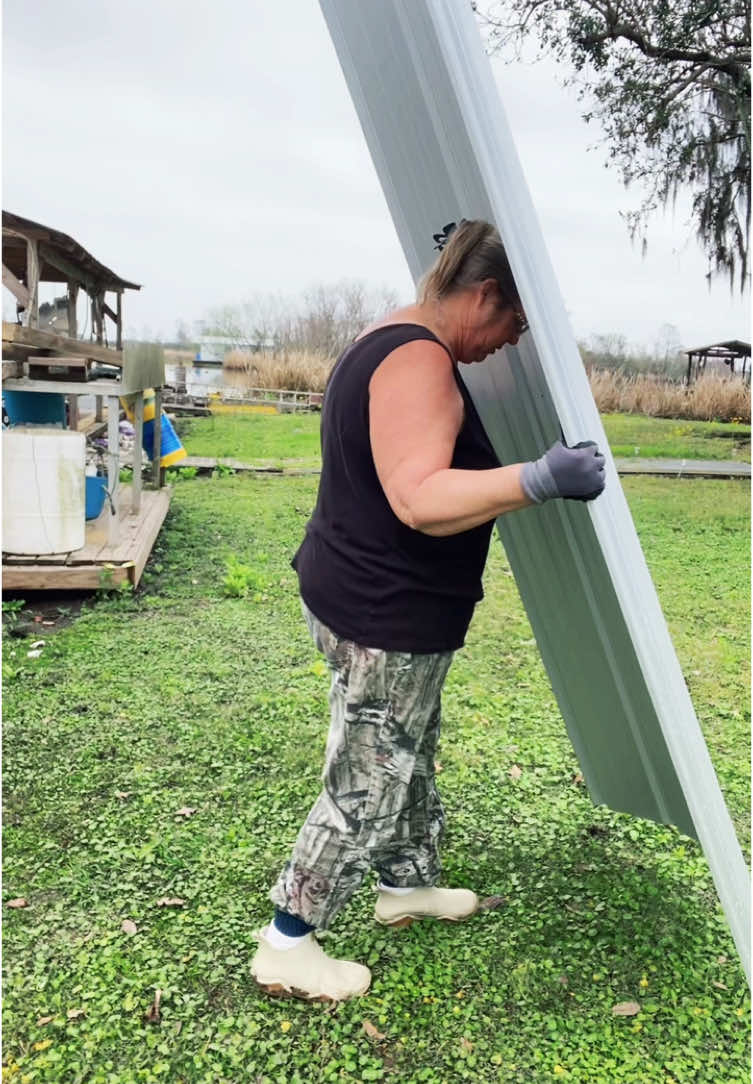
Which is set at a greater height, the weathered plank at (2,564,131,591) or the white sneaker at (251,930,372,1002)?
the weathered plank at (2,564,131,591)

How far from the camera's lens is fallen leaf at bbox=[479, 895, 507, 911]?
2658 millimetres

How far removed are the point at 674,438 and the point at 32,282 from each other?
1418 cm

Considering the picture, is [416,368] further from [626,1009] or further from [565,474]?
[626,1009]

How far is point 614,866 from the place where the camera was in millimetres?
2883

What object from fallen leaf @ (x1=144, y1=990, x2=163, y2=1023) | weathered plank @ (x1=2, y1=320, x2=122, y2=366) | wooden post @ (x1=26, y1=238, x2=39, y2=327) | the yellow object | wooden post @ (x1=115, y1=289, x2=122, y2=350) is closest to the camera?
fallen leaf @ (x1=144, y1=990, x2=163, y2=1023)

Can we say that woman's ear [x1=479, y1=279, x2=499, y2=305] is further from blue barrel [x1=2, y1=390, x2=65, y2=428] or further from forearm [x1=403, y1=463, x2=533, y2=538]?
blue barrel [x1=2, y1=390, x2=65, y2=428]

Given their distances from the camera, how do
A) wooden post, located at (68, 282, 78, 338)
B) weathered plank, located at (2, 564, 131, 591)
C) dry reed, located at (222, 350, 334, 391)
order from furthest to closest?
dry reed, located at (222, 350, 334, 391)
wooden post, located at (68, 282, 78, 338)
weathered plank, located at (2, 564, 131, 591)

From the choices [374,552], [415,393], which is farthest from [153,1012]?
[415,393]

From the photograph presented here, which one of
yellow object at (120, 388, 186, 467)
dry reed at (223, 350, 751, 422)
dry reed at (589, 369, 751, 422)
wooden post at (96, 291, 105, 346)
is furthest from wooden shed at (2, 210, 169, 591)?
dry reed at (589, 369, 751, 422)

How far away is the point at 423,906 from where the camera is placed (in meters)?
2.58

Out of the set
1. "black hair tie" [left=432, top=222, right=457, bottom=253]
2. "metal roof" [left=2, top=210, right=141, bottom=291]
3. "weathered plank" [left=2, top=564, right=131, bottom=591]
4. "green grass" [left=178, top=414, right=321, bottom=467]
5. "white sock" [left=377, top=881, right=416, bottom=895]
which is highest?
"metal roof" [left=2, top=210, right=141, bottom=291]

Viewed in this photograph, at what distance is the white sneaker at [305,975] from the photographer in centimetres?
225

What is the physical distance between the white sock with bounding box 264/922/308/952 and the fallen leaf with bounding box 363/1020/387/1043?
10.0 inches

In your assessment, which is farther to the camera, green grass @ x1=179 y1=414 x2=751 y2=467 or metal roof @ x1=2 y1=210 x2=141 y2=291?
green grass @ x1=179 y1=414 x2=751 y2=467
